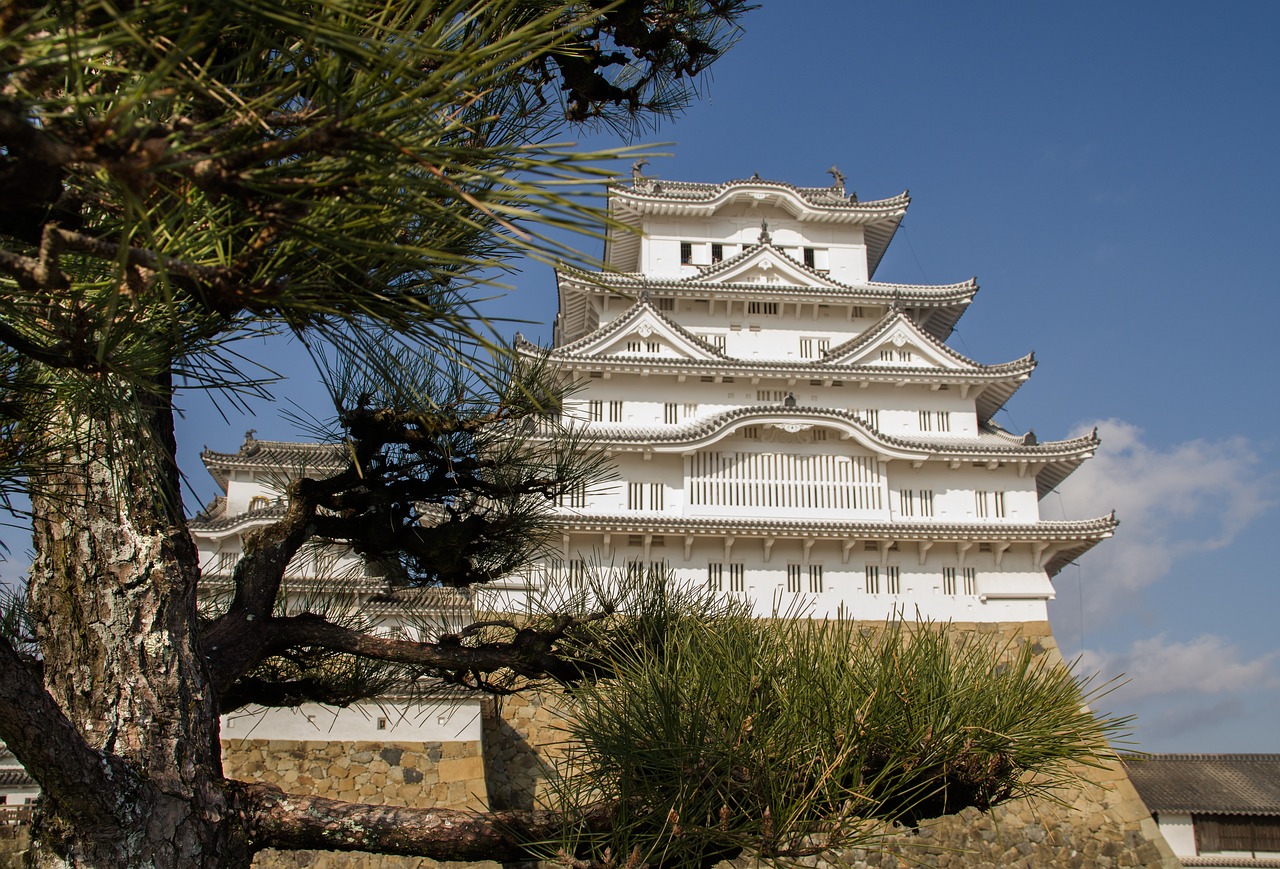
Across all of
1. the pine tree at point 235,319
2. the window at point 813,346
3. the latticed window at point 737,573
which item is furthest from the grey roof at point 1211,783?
the pine tree at point 235,319

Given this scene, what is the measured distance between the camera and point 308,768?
11.7 m

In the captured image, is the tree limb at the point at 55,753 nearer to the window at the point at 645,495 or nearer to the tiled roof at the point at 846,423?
the tiled roof at the point at 846,423

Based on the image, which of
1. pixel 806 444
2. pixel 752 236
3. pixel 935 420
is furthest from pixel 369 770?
pixel 752 236

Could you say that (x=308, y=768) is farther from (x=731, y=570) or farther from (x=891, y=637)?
(x=891, y=637)

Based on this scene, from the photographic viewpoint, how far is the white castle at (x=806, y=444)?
642 inches

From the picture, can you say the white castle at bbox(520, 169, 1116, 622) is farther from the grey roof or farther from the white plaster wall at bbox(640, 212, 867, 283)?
the grey roof

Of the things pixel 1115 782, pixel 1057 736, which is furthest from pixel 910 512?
pixel 1057 736

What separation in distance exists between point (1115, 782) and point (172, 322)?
1607 centimetres

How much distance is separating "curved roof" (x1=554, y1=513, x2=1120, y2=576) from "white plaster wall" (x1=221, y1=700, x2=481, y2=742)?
12.1 ft

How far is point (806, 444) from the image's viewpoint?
17188 mm

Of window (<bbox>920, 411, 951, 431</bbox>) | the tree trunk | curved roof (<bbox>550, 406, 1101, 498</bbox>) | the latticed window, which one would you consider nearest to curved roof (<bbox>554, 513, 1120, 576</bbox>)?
the latticed window

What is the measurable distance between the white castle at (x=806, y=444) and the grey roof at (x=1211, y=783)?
583cm

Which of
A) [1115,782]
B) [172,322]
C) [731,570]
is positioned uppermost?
[731,570]

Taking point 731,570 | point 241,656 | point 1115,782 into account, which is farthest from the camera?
point 731,570
